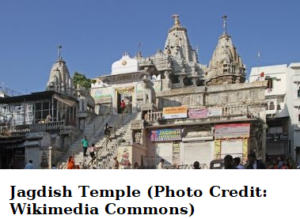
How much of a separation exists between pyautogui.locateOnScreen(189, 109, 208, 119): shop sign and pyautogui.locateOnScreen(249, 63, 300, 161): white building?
1381cm

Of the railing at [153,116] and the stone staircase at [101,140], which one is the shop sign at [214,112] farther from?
the stone staircase at [101,140]

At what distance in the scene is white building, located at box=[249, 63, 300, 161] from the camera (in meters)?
42.6

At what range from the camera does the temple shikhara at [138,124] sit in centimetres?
2878

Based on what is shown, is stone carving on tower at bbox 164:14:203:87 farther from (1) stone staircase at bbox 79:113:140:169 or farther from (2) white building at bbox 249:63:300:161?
(1) stone staircase at bbox 79:113:140:169

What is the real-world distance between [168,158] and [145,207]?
2006 cm

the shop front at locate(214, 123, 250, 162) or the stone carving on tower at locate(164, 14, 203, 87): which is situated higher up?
the stone carving on tower at locate(164, 14, 203, 87)

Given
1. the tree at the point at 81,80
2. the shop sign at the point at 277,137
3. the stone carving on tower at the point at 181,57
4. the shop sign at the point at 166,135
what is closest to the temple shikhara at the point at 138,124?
the shop sign at the point at 166,135

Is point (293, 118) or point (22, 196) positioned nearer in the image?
point (22, 196)

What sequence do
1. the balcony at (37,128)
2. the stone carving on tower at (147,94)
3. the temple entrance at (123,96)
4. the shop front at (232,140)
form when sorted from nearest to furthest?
the shop front at (232,140), the balcony at (37,128), the stone carving on tower at (147,94), the temple entrance at (123,96)

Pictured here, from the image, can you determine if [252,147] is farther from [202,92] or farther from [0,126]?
[0,126]

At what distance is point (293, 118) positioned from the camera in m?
43.1

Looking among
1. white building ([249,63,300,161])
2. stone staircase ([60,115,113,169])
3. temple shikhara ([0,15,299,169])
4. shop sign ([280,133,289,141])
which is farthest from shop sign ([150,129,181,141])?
shop sign ([280,133,289,141])

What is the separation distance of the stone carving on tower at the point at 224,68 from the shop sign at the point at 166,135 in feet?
34.3

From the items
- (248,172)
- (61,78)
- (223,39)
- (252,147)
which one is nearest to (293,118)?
(223,39)
